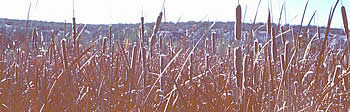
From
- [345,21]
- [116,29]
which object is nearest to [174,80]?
[345,21]

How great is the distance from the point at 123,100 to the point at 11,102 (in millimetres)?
490

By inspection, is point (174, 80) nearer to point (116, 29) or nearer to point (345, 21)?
point (345, 21)

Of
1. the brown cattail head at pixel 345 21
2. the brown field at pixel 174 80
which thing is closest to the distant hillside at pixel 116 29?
the brown field at pixel 174 80

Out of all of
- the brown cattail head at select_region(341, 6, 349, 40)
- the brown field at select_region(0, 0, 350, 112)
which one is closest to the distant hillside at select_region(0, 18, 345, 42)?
the brown field at select_region(0, 0, 350, 112)

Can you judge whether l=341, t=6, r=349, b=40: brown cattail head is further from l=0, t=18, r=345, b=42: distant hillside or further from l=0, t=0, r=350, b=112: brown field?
l=0, t=18, r=345, b=42: distant hillside

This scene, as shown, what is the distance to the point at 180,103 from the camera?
5.40ft

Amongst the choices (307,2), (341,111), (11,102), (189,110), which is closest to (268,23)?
(307,2)

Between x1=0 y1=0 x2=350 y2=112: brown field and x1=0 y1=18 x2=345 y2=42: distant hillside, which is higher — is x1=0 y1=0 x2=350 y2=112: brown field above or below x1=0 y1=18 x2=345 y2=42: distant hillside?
below

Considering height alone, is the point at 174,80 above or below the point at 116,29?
below

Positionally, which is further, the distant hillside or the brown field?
the distant hillside

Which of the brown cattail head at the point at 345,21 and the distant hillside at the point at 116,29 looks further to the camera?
the distant hillside at the point at 116,29

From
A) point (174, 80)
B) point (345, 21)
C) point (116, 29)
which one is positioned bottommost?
point (174, 80)

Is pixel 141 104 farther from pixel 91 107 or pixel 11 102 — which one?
pixel 11 102

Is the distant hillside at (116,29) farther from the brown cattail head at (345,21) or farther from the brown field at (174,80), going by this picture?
the brown cattail head at (345,21)
